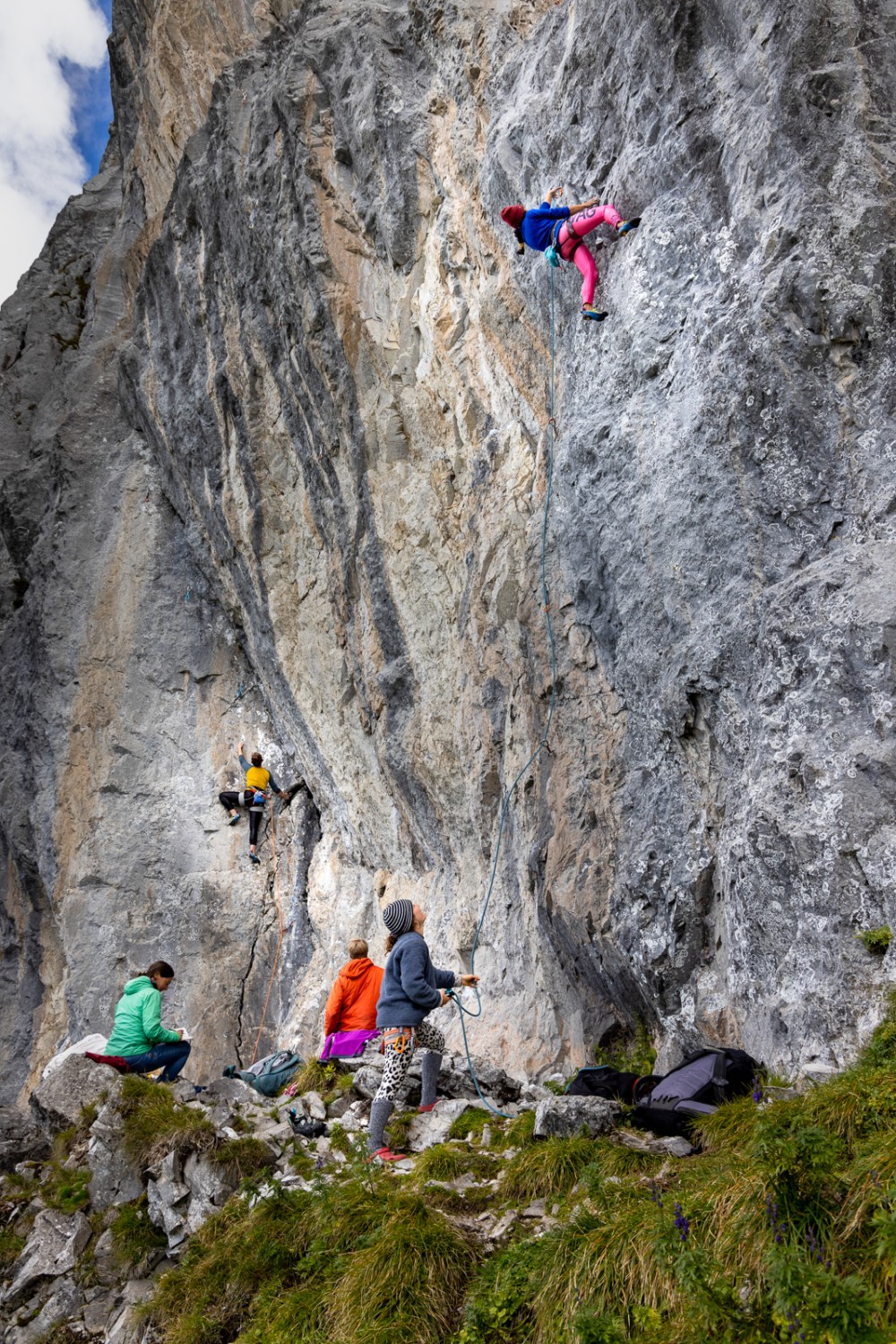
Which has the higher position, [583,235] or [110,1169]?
[583,235]

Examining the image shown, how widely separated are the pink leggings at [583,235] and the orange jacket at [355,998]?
23.4 feet

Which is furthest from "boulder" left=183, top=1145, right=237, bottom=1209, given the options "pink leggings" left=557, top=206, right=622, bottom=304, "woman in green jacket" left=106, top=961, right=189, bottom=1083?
"pink leggings" left=557, top=206, right=622, bottom=304

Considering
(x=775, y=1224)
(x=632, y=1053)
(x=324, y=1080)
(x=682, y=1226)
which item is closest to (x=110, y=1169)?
(x=324, y=1080)

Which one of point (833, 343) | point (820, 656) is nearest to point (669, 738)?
point (820, 656)

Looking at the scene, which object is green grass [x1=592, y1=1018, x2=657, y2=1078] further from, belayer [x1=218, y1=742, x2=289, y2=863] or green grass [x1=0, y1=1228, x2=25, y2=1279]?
belayer [x1=218, y1=742, x2=289, y2=863]

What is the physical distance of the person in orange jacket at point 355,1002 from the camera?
962cm

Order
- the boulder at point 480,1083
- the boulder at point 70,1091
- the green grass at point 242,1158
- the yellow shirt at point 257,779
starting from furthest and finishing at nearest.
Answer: the yellow shirt at point 257,779 < the boulder at point 70,1091 < the boulder at point 480,1083 < the green grass at point 242,1158

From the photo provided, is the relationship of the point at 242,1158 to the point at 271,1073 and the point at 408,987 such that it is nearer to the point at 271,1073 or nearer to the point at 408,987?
the point at 408,987

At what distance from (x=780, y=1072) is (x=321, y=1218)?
312 centimetres

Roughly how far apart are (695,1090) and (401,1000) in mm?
2278

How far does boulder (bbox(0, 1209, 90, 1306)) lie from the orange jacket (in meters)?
2.79

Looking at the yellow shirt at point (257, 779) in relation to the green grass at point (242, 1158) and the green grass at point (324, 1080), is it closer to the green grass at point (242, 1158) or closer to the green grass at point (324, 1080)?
the green grass at point (324, 1080)

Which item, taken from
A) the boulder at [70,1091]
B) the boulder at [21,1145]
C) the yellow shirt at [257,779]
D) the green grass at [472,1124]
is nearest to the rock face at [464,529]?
the yellow shirt at [257,779]

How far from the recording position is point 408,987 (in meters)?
7.21
